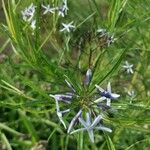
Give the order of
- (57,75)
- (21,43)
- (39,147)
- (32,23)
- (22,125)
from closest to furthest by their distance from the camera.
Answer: (21,43)
(57,75)
(32,23)
(39,147)
(22,125)

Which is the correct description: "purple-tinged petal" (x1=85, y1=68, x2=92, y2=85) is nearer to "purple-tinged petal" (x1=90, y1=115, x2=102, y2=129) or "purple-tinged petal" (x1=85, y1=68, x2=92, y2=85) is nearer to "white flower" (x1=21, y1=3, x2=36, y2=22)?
"purple-tinged petal" (x1=90, y1=115, x2=102, y2=129)

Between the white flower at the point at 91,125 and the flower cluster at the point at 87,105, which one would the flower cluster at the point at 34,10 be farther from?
the white flower at the point at 91,125

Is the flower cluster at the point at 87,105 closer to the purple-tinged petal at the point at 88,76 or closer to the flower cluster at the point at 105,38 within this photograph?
the purple-tinged petal at the point at 88,76

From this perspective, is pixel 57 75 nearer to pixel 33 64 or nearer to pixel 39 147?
pixel 33 64

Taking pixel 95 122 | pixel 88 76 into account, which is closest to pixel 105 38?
pixel 88 76

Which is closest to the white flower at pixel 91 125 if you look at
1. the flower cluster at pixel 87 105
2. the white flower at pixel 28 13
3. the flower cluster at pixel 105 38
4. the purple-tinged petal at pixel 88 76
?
the flower cluster at pixel 87 105

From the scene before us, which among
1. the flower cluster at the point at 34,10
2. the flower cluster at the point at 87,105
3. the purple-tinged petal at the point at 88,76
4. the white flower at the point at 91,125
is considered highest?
the flower cluster at the point at 34,10

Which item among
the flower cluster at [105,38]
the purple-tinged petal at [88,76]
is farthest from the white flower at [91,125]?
the flower cluster at [105,38]

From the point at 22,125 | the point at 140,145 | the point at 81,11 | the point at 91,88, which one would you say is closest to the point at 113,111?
the point at 91,88

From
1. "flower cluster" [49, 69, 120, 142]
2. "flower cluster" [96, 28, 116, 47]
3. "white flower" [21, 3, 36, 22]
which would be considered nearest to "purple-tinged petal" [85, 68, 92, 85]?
"flower cluster" [49, 69, 120, 142]

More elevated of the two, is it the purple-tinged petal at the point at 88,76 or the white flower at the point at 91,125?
the purple-tinged petal at the point at 88,76

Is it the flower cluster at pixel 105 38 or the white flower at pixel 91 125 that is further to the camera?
the flower cluster at pixel 105 38
